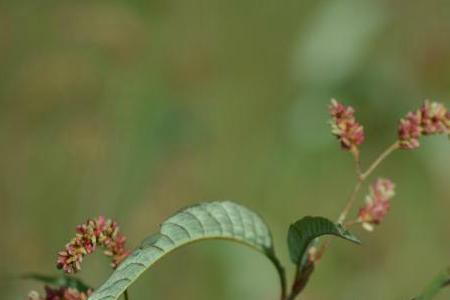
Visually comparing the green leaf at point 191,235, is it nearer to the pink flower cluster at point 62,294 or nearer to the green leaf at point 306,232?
the green leaf at point 306,232

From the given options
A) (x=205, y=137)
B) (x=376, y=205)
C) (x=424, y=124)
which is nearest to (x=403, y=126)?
(x=424, y=124)

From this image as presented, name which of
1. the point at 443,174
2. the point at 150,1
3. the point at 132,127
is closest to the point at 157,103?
the point at 132,127

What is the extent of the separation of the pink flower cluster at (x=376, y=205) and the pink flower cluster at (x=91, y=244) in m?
0.47

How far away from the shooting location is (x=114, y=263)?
178cm

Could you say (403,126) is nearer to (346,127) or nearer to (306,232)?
(346,127)

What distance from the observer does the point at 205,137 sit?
5867mm

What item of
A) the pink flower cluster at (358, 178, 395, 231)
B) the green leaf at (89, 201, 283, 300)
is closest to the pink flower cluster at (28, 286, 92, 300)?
the green leaf at (89, 201, 283, 300)

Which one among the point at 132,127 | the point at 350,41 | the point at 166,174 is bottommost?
the point at 166,174

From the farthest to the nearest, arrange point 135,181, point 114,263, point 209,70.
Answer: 1. point 209,70
2. point 135,181
3. point 114,263

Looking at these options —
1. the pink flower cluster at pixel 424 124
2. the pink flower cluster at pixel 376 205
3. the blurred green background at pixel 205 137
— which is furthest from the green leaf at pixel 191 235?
the blurred green background at pixel 205 137

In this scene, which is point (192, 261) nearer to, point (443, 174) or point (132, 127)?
point (132, 127)

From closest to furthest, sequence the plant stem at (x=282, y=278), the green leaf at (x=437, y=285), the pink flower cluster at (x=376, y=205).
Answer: the green leaf at (x=437, y=285) < the plant stem at (x=282, y=278) < the pink flower cluster at (x=376, y=205)

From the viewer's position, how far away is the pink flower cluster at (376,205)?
1.94 metres

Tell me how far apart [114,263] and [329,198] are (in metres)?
3.99
